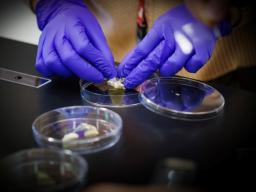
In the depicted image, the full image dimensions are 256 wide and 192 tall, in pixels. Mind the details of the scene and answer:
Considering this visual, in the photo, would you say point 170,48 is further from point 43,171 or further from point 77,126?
point 43,171

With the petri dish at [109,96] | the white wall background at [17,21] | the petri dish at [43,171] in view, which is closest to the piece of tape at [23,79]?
the petri dish at [109,96]

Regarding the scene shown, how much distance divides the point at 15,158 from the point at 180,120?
1.47 feet

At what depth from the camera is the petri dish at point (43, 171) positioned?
693 millimetres

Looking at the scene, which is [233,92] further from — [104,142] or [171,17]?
[104,142]

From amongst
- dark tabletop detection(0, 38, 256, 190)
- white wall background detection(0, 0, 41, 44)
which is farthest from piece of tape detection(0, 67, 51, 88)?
white wall background detection(0, 0, 41, 44)

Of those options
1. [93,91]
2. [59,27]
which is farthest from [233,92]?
[59,27]

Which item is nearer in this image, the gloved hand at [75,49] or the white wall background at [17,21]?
the gloved hand at [75,49]

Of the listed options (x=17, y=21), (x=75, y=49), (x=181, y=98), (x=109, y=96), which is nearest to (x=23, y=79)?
(x=75, y=49)

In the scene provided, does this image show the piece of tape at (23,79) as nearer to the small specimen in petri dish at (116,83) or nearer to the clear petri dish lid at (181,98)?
the small specimen in petri dish at (116,83)

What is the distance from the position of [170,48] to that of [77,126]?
0.42 metres

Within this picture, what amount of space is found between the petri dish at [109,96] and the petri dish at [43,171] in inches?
12.3

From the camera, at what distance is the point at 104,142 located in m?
0.85

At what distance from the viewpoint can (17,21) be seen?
2.16 meters

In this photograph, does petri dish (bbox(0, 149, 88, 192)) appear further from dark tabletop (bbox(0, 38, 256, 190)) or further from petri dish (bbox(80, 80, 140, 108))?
petri dish (bbox(80, 80, 140, 108))
